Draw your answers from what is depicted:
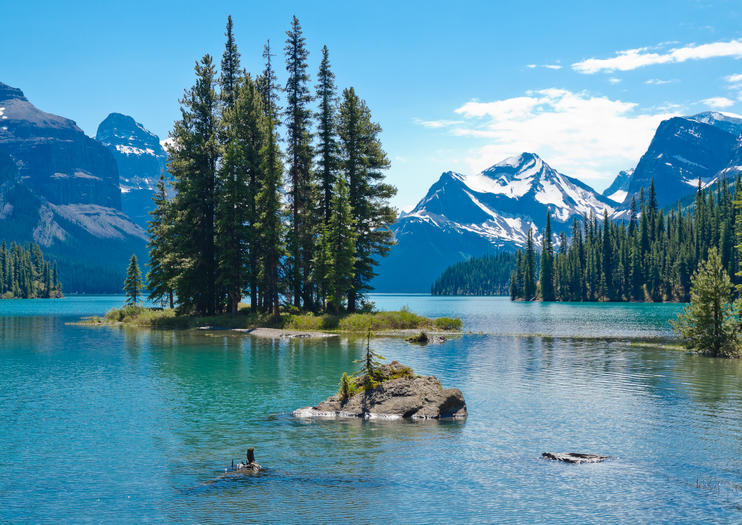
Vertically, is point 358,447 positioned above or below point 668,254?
below

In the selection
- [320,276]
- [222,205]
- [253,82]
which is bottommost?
[320,276]

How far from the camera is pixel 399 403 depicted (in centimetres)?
2438

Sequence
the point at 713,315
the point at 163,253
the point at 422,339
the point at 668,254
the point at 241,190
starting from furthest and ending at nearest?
the point at 668,254 → the point at 163,253 → the point at 241,190 → the point at 422,339 → the point at 713,315

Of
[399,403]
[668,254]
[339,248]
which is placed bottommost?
[399,403]

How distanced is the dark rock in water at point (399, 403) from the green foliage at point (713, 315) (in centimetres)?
2919

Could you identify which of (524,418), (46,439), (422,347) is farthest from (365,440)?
(422,347)

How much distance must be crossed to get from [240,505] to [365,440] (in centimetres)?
676

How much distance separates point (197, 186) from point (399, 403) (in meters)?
50.5

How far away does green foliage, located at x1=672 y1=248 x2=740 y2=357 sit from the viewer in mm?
44094

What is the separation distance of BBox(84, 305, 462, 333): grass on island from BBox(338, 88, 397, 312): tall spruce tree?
4.72 meters

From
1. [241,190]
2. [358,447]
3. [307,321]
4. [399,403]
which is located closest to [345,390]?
[399,403]

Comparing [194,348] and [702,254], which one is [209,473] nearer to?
[194,348]

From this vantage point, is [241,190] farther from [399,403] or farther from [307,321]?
[399,403]

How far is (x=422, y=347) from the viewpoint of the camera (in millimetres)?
50125
